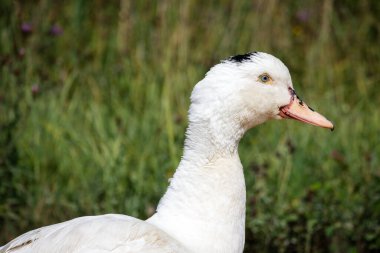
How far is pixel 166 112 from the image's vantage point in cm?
613

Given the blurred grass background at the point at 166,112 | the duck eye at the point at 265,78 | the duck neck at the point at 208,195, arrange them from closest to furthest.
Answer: the duck neck at the point at 208,195, the duck eye at the point at 265,78, the blurred grass background at the point at 166,112

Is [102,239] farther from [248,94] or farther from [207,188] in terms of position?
[248,94]

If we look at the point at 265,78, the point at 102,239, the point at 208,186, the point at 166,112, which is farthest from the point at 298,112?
the point at 166,112

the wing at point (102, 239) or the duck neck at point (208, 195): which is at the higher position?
the duck neck at point (208, 195)

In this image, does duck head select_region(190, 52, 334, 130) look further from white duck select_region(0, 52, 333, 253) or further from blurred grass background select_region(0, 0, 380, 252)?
blurred grass background select_region(0, 0, 380, 252)

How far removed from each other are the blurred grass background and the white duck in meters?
1.20

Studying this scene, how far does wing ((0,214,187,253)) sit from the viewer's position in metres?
3.52

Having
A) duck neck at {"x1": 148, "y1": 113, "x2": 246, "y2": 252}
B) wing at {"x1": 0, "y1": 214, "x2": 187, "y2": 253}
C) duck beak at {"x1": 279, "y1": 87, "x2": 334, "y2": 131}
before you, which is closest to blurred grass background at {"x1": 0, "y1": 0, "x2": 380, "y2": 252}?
duck beak at {"x1": 279, "y1": 87, "x2": 334, "y2": 131}

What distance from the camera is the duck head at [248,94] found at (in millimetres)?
3736

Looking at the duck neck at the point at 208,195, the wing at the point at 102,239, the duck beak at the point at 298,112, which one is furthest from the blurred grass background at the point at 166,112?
the wing at the point at 102,239

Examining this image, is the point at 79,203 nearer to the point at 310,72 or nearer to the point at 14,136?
the point at 14,136

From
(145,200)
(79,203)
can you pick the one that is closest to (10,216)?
(79,203)

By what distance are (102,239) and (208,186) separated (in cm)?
51

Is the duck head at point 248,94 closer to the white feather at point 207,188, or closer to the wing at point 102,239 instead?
the white feather at point 207,188
